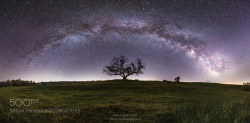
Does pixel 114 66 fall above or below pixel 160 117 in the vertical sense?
above

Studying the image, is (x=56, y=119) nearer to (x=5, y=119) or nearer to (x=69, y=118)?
(x=69, y=118)

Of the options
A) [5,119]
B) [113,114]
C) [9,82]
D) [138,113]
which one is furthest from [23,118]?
[9,82]

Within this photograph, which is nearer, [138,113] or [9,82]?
[138,113]

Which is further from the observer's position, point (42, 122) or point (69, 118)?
point (69, 118)

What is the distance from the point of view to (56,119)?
27.0ft

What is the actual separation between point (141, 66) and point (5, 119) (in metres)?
52.2

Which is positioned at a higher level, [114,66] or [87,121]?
[114,66]

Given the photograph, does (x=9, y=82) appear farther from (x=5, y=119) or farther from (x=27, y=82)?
(x=5, y=119)

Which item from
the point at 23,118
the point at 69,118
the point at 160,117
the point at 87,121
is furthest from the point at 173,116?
the point at 23,118

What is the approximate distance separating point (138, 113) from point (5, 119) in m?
7.63

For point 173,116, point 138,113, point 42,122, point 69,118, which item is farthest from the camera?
point 138,113

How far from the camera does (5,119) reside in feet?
26.5

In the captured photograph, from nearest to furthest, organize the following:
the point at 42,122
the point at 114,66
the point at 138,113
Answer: the point at 42,122
the point at 138,113
the point at 114,66

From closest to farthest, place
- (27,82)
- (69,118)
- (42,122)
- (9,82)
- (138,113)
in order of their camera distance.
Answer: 1. (42,122)
2. (69,118)
3. (138,113)
4. (9,82)
5. (27,82)
